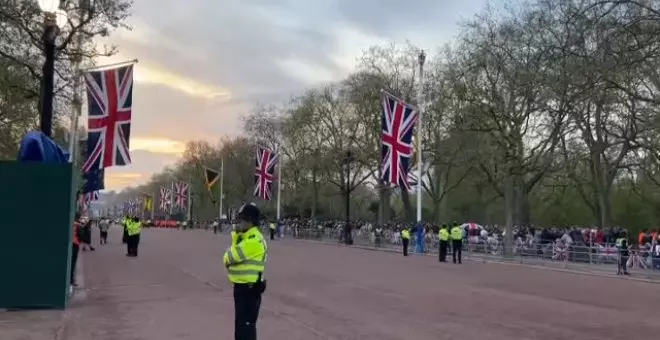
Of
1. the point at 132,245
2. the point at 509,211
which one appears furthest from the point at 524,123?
the point at 132,245

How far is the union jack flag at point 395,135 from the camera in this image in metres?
35.7

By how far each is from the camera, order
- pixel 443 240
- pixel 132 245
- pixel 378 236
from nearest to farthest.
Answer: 1. pixel 132 245
2. pixel 443 240
3. pixel 378 236

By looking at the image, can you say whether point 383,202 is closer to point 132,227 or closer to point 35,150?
point 132,227

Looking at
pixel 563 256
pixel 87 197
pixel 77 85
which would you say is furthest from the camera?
pixel 87 197

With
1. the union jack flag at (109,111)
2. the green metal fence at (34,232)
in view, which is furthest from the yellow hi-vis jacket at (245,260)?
the union jack flag at (109,111)

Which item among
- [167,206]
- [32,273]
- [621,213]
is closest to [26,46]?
[32,273]

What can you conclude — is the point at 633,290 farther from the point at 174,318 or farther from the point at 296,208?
the point at 296,208

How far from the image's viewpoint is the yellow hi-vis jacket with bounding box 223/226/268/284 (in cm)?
769

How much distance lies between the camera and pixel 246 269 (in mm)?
7715

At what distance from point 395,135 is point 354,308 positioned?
22.0 metres

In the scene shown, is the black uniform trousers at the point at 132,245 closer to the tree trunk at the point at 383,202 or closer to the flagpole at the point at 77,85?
the flagpole at the point at 77,85

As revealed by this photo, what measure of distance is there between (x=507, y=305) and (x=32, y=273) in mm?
9145

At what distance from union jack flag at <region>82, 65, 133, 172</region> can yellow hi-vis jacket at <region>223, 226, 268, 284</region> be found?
13544mm

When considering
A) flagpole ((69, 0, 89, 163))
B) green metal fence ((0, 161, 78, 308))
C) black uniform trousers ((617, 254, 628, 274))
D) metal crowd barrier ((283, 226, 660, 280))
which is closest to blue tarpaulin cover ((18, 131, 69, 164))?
green metal fence ((0, 161, 78, 308))
